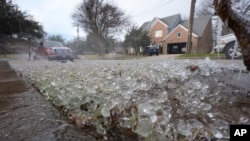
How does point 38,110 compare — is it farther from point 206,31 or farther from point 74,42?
point 74,42

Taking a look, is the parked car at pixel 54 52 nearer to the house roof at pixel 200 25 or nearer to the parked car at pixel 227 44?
the parked car at pixel 227 44

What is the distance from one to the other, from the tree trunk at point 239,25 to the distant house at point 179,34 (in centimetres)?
2226

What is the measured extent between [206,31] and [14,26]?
1975 centimetres

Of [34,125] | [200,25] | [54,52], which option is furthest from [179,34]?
[34,125]

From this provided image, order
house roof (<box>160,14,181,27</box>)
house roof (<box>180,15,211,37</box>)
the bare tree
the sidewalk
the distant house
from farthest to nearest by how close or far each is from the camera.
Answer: house roof (<box>160,14,181,27</box>)
house roof (<box>180,15,211,37</box>)
the distant house
the bare tree
the sidewalk

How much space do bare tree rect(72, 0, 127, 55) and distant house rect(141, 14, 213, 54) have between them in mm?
6571

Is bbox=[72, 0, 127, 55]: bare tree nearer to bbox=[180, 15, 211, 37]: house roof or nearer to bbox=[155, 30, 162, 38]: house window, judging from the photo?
bbox=[155, 30, 162, 38]: house window

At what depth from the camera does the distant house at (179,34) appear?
22.6 metres

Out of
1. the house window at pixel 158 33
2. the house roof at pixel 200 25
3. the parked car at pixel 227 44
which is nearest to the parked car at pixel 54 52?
the parked car at pixel 227 44

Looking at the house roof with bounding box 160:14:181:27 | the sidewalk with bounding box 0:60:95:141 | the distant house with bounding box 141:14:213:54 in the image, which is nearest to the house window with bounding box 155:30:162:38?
the distant house with bounding box 141:14:213:54

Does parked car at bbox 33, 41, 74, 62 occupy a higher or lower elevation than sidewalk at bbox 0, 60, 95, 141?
higher

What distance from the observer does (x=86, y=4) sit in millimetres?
21625

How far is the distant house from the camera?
22.6 metres

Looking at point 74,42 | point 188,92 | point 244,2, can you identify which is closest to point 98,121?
point 188,92
